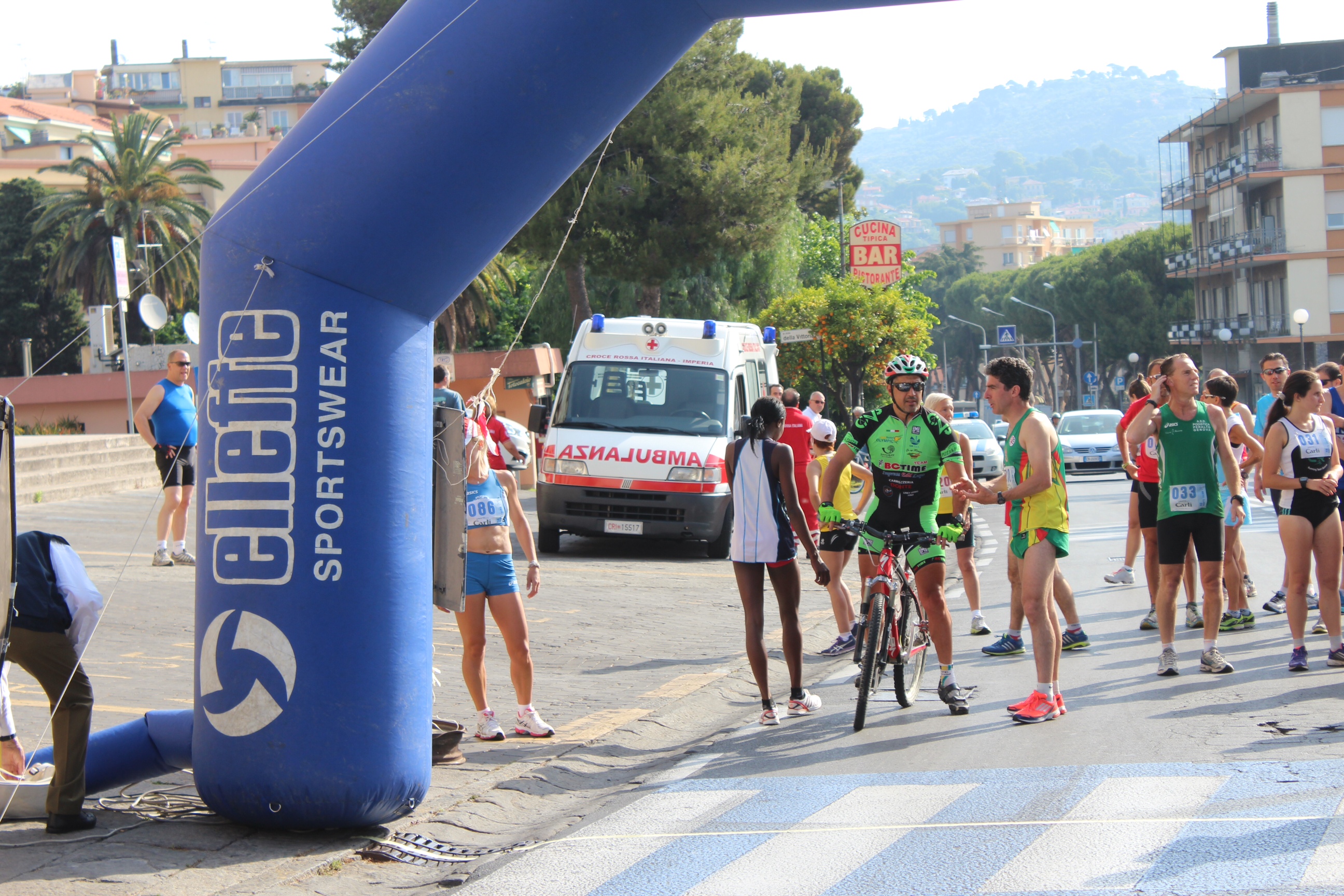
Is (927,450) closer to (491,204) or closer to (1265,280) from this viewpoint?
(491,204)

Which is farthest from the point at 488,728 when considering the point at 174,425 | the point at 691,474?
the point at 691,474

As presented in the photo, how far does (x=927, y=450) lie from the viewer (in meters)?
7.46

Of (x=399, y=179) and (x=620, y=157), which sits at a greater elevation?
(x=620, y=157)

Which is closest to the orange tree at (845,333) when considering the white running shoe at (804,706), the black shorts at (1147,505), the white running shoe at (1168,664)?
the black shorts at (1147,505)

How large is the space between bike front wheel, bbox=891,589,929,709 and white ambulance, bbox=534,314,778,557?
306 inches

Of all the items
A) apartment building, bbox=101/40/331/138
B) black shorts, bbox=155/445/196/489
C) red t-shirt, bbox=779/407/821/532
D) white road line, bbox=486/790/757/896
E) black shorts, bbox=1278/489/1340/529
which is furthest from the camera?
apartment building, bbox=101/40/331/138

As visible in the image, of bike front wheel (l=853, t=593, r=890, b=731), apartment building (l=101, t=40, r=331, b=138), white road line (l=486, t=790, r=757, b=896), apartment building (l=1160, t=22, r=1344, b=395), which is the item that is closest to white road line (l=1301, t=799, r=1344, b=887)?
white road line (l=486, t=790, r=757, b=896)

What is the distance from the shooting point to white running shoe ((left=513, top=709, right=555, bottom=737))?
7.23 metres

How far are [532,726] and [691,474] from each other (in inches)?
339

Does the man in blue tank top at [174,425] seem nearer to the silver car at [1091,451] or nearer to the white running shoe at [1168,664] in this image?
the white running shoe at [1168,664]

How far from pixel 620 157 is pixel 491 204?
21.2 meters

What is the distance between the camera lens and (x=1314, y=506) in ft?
27.6

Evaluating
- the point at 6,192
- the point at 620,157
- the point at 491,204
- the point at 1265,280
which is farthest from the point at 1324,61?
the point at 491,204

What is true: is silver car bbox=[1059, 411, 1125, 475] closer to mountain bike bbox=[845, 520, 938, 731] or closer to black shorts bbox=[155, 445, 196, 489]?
black shorts bbox=[155, 445, 196, 489]
